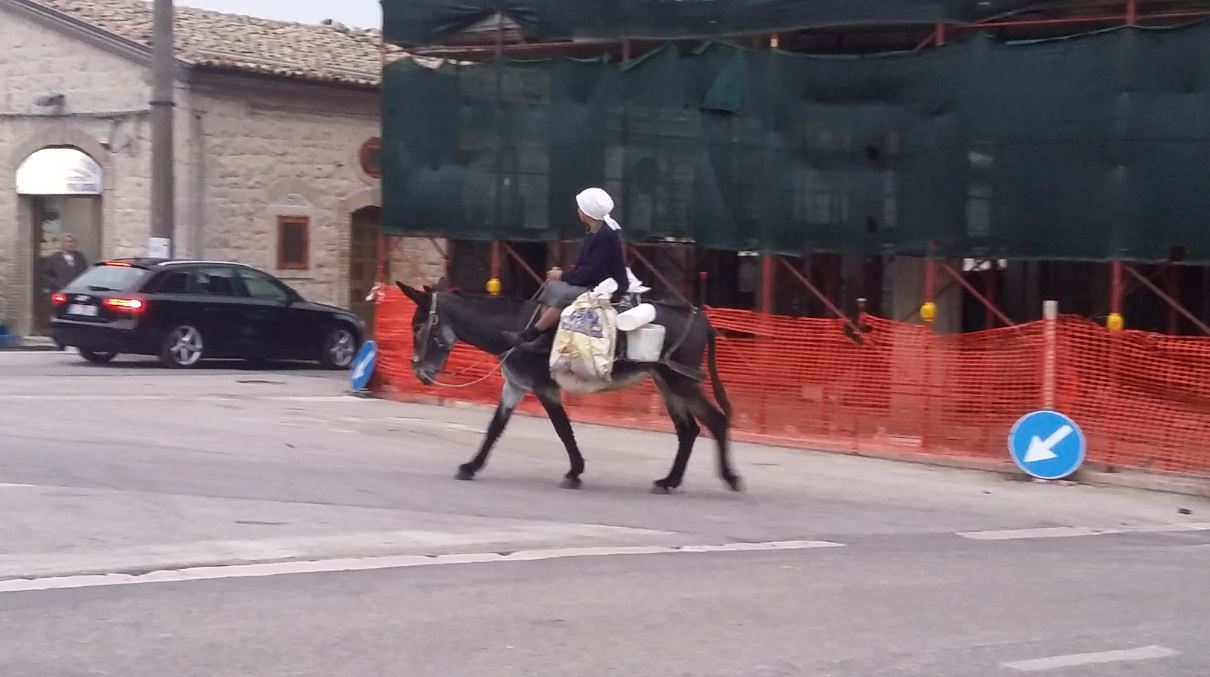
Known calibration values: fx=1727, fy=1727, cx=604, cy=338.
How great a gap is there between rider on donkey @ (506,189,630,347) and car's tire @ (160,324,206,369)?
11.3 meters

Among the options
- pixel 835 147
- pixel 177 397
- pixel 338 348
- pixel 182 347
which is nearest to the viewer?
pixel 835 147

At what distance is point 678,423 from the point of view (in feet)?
42.0

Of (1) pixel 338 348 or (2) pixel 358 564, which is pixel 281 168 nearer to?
(1) pixel 338 348

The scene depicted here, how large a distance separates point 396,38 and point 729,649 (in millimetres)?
14515

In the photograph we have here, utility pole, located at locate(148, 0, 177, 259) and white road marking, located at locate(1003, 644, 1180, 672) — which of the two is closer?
white road marking, located at locate(1003, 644, 1180, 672)

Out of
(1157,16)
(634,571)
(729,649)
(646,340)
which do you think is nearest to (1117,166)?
(1157,16)

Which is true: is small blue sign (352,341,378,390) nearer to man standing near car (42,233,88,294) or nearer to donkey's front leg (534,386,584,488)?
donkey's front leg (534,386,584,488)

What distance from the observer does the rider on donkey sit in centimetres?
1220

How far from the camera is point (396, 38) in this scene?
20828mm

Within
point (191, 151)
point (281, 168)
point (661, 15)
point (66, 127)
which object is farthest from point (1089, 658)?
point (66, 127)

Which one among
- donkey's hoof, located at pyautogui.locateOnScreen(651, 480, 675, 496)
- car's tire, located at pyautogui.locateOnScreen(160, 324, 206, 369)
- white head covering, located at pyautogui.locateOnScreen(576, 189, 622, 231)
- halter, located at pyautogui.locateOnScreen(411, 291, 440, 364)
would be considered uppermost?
white head covering, located at pyautogui.locateOnScreen(576, 189, 622, 231)

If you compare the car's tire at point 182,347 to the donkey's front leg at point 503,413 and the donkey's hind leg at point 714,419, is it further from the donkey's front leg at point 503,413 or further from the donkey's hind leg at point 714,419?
the donkey's hind leg at point 714,419

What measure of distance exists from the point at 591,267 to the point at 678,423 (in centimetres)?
143

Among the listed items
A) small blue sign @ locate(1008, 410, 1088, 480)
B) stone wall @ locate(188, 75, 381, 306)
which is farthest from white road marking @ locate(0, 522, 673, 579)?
stone wall @ locate(188, 75, 381, 306)
